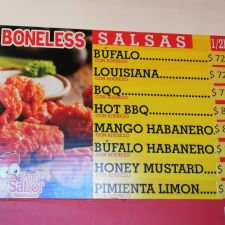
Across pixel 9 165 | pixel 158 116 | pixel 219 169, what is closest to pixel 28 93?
pixel 9 165

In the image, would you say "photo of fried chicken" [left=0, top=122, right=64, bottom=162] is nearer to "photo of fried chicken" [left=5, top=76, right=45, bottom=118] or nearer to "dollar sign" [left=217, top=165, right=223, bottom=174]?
"photo of fried chicken" [left=5, top=76, right=45, bottom=118]

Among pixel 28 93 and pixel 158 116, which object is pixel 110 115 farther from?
pixel 28 93

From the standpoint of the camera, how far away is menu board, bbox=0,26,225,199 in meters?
1.70

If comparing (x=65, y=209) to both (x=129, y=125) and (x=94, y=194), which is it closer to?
(x=94, y=194)

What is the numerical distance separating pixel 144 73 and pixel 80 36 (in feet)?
1.03

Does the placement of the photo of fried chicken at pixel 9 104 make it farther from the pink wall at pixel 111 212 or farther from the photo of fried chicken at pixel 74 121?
the pink wall at pixel 111 212

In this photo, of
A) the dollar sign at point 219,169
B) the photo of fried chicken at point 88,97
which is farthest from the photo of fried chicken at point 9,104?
the dollar sign at point 219,169

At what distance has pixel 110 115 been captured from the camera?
178cm

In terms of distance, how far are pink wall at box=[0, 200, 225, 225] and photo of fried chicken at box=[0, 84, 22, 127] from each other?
325 millimetres

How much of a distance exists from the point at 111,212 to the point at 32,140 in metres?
0.41

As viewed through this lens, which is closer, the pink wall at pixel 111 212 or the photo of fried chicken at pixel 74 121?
the pink wall at pixel 111 212

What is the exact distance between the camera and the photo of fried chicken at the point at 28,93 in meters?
1.76
